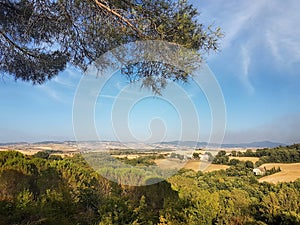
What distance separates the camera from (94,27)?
9.34ft

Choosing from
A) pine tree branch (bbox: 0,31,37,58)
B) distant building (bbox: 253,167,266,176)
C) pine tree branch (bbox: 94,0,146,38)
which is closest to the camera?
pine tree branch (bbox: 94,0,146,38)

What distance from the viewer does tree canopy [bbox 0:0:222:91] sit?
101 inches

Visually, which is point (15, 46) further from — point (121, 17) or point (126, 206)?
point (126, 206)

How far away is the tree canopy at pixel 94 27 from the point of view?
255cm

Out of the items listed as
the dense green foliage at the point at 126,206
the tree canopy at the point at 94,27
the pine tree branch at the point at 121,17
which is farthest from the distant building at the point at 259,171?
the pine tree branch at the point at 121,17

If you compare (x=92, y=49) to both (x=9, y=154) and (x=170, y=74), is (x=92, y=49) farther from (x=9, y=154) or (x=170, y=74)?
(x=9, y=154)

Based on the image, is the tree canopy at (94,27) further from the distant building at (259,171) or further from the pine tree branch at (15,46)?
the distant building at (259,171)

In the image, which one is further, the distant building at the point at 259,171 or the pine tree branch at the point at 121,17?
the distant building at the point at 259,171

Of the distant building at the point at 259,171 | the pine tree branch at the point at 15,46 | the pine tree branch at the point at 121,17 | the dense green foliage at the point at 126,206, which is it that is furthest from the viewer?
the distant building at the point at 259,171

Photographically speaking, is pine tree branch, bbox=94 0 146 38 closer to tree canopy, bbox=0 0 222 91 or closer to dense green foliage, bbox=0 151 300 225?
tree canopy, bbox=0 0 222 91

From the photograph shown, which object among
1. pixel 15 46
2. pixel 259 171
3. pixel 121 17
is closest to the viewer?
pixel 121 17

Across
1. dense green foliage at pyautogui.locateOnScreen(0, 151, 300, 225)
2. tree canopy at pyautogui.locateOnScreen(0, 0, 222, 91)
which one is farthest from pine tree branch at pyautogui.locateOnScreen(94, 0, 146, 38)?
dense green foliage at pyautogui.locateOnScreen(0, 151, 300, 225)

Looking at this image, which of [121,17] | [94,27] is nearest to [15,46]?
[94,27]

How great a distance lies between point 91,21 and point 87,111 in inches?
40.3
